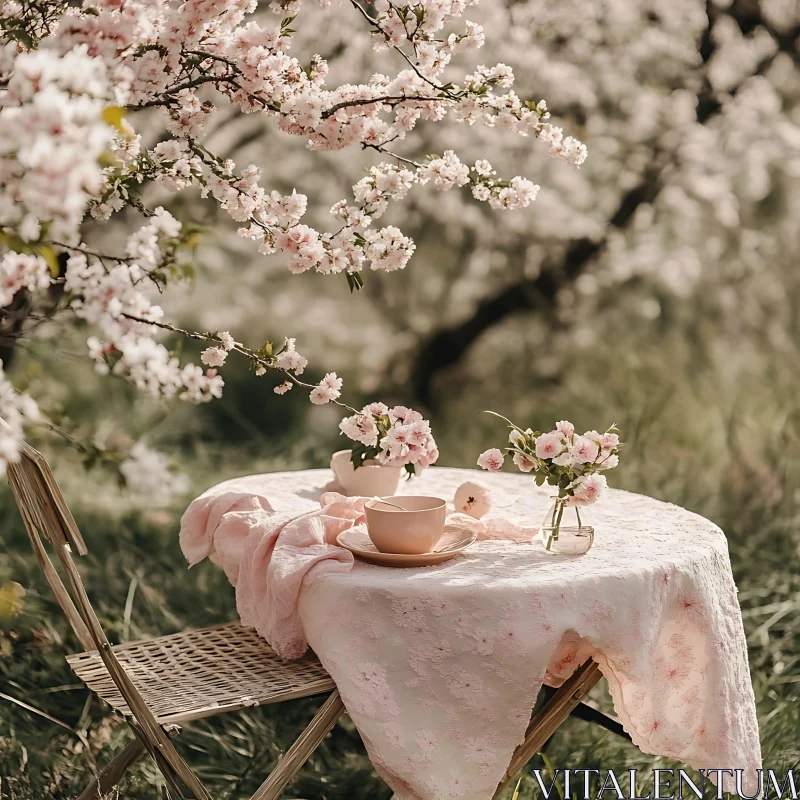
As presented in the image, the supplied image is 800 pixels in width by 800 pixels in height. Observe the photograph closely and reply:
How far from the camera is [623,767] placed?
2992mm

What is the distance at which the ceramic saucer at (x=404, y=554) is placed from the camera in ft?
6.75

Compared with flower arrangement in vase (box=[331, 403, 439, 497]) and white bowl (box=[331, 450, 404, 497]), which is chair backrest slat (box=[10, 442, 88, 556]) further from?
white bowl (box=[331, 450, 404, 497])

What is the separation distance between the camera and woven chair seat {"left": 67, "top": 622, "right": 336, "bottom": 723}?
2035 mm

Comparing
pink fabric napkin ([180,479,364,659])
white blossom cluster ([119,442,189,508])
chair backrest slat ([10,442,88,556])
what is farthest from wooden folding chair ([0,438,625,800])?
white blossom cluster ([119,442,189,508])

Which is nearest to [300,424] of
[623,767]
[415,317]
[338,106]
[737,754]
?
[415,317]

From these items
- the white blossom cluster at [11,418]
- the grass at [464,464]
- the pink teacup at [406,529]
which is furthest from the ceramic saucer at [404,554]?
the white blossom cluster at [11,418]

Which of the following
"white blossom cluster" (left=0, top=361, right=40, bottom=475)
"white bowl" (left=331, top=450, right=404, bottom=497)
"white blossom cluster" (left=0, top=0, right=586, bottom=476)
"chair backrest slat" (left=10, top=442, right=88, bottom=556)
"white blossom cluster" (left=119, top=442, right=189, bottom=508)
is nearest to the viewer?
"white blossom cluster" (left=0, top=361, right=40, bottom=475)

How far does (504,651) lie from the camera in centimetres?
189

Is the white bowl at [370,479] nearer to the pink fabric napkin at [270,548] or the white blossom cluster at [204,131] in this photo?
the pink fabric napkin at [270,548]

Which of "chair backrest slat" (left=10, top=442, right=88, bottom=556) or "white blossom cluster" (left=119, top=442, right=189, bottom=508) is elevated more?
"white blossom cluster" (left=119, top=442, right=189, bottom=508)

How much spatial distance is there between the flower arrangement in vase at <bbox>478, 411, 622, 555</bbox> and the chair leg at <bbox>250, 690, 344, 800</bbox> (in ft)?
1.84

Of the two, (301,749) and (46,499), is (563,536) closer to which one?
(301,749)

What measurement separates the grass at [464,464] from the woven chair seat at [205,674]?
1.24 ft

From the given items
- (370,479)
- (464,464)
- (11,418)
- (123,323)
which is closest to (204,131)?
(123,323)
